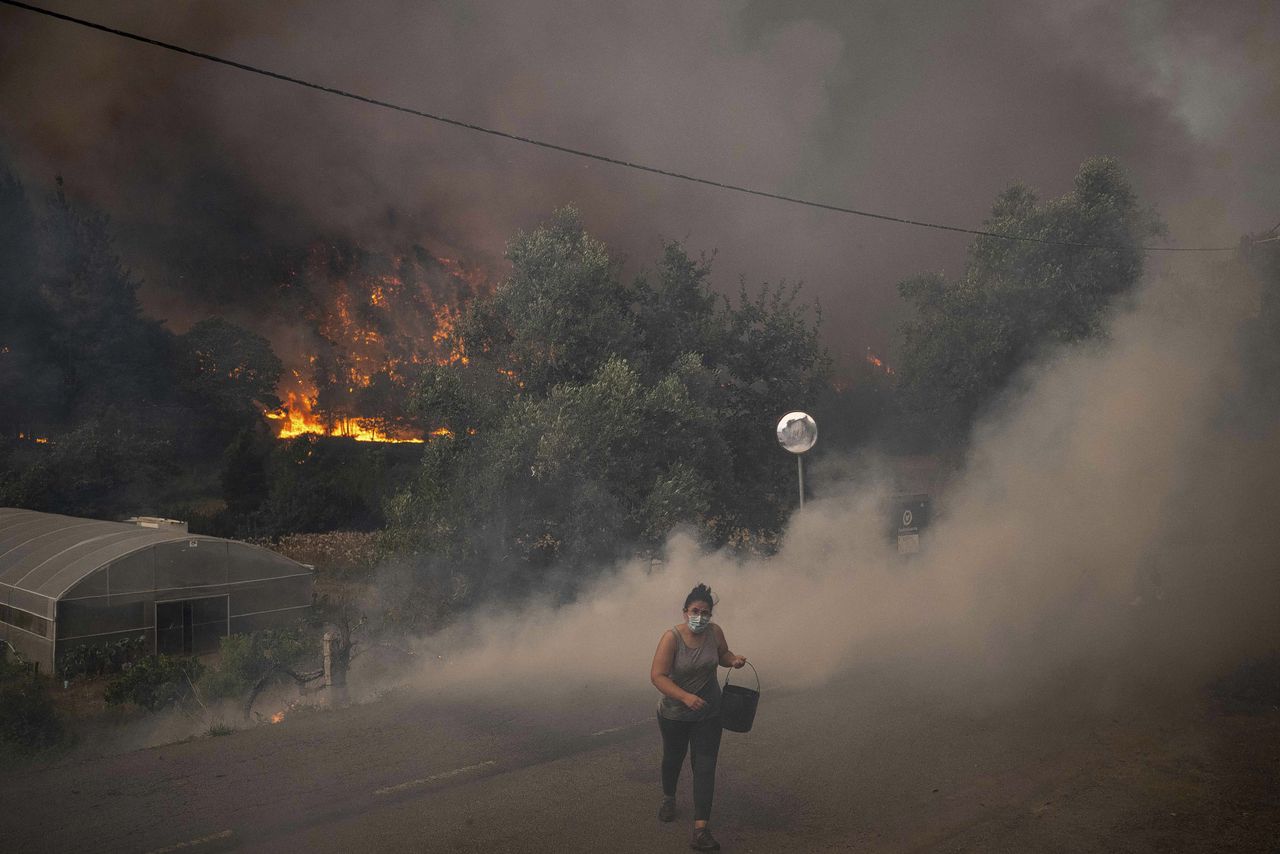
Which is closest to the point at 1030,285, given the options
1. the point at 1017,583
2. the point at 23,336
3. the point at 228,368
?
the point at 1017,583

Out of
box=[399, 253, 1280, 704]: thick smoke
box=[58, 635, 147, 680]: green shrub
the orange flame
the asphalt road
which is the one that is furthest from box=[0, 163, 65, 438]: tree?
the asphalt road

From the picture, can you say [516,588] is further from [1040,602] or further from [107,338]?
[107,338]

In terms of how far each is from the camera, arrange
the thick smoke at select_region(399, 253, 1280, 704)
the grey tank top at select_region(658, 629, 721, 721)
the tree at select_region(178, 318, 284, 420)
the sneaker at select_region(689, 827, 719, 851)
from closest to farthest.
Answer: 1. the sneaker at select_region(689, 827, 719, 851)
2. the grey tank top at select_region(658, 629, 721, 721)
3. the thick smoke at select_region(399, 253, 1280, 704)
4. the tree at select_region(178, 318, 284, 420)

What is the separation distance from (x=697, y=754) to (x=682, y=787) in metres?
1.29

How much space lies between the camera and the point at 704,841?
598cm

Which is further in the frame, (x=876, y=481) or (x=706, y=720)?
(x=876, y=481)

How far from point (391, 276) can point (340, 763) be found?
7146 centimetres

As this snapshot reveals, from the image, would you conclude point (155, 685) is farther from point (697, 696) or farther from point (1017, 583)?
point (1017, 583)

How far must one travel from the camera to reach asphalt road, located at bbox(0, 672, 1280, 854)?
6.25 metres

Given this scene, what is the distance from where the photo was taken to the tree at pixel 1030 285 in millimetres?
31531

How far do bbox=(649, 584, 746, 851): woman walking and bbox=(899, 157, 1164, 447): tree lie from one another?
28011mm

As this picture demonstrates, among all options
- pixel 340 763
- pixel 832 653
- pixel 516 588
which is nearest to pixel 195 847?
pixel 340 763

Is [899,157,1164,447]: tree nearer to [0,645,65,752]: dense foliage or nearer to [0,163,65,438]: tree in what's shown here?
[0,645,65,752]: dense foliage

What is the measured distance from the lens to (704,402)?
816 inches
